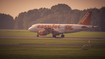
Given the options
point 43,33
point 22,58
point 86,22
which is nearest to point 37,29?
point 43,33

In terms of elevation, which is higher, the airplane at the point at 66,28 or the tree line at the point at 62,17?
the tree line at the point at 62,17

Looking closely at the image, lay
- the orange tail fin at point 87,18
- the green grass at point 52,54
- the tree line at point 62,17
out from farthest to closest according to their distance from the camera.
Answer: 1. the tree line at point 62,17
2. the orange tail fin at point 87,18
3. the green grass at point 52,54

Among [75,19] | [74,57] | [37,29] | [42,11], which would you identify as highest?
[42,11]

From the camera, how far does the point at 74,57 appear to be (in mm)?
16438

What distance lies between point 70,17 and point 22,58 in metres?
128

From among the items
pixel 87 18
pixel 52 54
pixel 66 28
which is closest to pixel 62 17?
pixel 66 28

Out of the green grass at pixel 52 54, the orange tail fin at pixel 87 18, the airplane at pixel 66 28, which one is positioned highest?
the orange tail fin at pixel 87 18

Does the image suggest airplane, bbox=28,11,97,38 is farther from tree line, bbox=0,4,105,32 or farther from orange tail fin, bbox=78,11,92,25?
tree line, bbox=0,4,105,32

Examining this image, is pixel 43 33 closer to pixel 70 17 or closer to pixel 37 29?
pixel 37 29

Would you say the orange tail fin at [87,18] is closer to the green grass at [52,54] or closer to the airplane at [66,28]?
the airplane at [66,28]

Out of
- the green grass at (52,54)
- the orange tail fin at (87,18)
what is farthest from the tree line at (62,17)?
the green grass at (52,54)

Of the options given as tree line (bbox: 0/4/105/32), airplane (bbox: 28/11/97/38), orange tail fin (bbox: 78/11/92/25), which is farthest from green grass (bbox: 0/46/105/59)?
tree line (bbox: 0/4/105/32)

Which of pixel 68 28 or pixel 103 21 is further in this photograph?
pixel 103 21

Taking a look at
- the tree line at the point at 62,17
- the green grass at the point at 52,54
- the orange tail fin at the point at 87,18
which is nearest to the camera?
the green grass at the point at 52,54
